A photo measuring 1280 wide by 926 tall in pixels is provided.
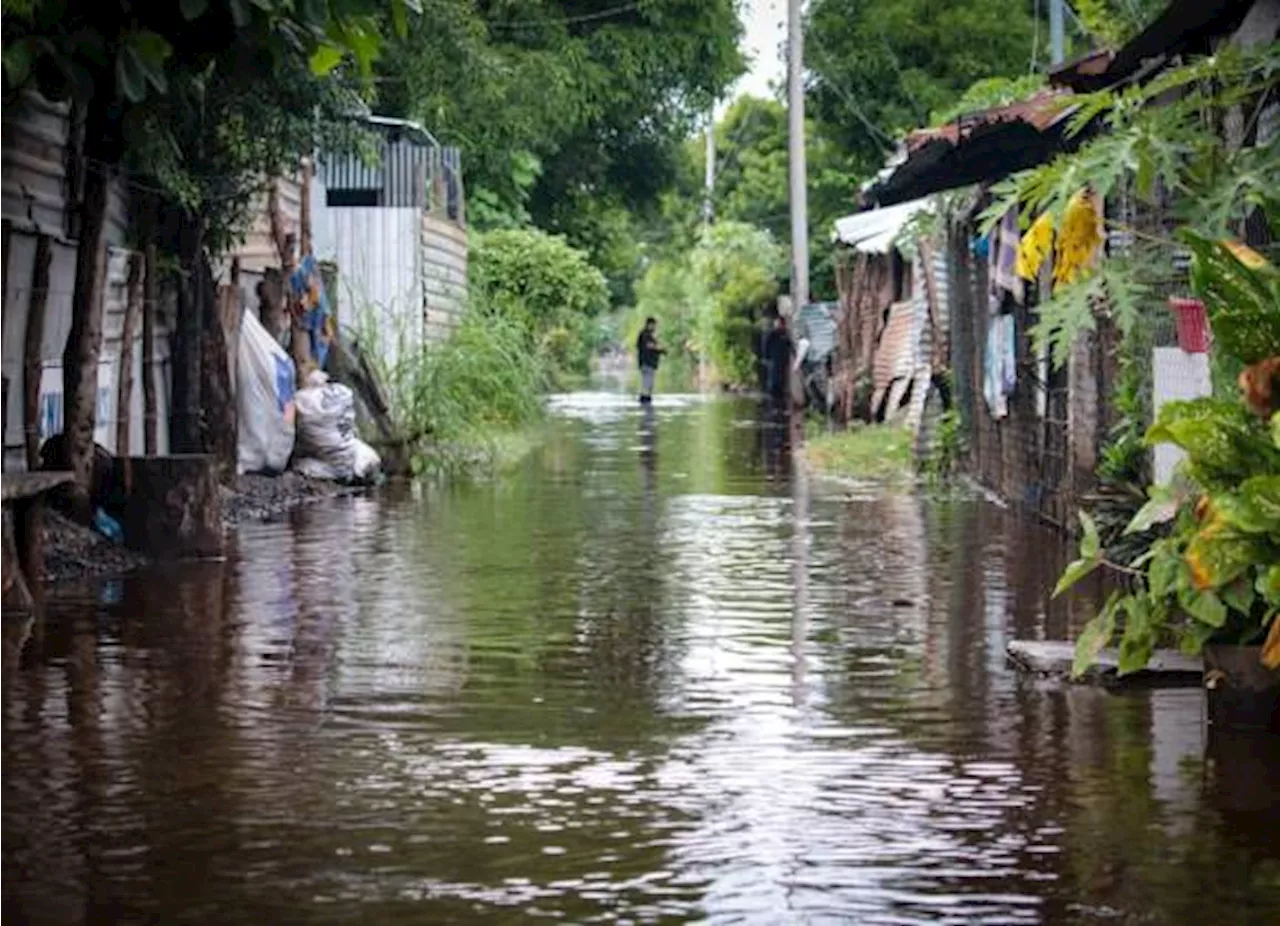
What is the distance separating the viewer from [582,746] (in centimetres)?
909

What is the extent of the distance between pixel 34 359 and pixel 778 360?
1349 inches

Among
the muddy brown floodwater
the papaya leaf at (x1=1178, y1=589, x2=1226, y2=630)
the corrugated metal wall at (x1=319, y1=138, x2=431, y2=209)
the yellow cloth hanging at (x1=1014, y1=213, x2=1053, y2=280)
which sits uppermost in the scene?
the corrugated metal wall at (x1=319, y1=138, x2=431, y2=209)

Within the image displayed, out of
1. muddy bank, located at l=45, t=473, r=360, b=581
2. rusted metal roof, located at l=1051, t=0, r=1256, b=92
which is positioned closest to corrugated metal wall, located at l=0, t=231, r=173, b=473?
muddy bank, located at l=45, t=473, r=360, b=581

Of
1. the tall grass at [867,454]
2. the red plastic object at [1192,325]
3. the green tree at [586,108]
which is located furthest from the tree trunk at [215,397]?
the green tree at [586,108]

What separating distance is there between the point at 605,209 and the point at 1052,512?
115 ft

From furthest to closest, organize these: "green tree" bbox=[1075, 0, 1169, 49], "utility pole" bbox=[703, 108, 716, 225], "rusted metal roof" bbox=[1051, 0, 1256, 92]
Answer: "utility pole" bbox=[703, 108, 716, 225], "green tree" bbox=[1075, 0, 1169, 49], "rusted metal roof" bbox=[1051, 0, 1256, 92]

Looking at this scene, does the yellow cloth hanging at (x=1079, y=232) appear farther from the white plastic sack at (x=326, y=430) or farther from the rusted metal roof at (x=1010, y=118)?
the white plastic sack at (x=326, y=430)

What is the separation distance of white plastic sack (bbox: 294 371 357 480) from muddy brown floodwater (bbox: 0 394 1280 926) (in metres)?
6.26

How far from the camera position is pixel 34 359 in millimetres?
16078

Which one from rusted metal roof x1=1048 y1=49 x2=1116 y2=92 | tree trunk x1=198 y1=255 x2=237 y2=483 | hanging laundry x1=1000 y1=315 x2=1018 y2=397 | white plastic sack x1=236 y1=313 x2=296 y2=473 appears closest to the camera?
rusted metal roof x1=1048 y1=49 x2=1116 y2=92

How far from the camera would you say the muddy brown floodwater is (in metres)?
6.79

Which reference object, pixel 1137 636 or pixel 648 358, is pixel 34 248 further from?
pixel 648 358

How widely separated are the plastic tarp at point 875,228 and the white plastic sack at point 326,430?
29.5 ft

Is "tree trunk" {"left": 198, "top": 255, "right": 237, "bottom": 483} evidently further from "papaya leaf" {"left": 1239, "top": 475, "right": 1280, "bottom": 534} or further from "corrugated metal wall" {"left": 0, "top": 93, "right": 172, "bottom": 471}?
"papaya leaf" {"left": 1239, "top": 475, "right": 1280, "bottom": 534}
